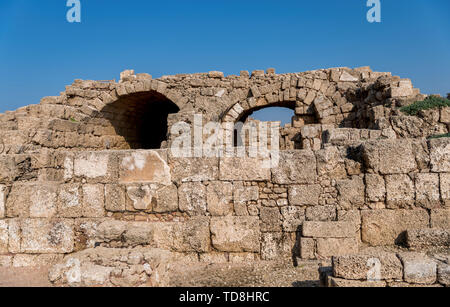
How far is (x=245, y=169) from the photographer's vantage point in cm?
497

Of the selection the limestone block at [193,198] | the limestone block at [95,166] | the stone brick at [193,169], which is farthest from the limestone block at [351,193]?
the limestone block at [95,166]

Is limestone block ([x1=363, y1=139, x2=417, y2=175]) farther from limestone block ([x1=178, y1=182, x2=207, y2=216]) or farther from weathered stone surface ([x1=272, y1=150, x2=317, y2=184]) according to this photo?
limestone block ([x1=178, y1=182, x2=207, y2=216])

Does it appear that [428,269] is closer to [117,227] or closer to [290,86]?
[117,227]

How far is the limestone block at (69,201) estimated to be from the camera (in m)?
5.11

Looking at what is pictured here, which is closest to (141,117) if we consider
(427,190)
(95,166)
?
(95,166)

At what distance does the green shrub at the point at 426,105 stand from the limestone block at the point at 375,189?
3.48 m

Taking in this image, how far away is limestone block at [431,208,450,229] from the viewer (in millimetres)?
4707

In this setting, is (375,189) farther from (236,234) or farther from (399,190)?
(236,234)

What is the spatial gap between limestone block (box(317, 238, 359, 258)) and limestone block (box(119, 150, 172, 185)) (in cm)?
228

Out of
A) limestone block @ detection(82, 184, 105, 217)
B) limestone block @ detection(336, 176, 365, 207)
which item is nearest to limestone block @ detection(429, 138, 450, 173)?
limestone block @ detection(336, 176, 365, 207)

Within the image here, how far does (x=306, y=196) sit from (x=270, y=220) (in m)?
0.61

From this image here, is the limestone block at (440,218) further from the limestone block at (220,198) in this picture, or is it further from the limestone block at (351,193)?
the limestone block at (220,198)
